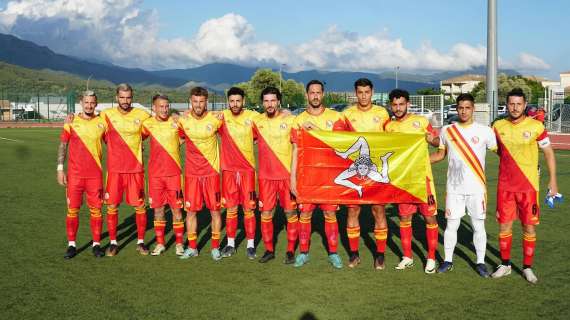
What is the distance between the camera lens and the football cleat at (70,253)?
7.49 m

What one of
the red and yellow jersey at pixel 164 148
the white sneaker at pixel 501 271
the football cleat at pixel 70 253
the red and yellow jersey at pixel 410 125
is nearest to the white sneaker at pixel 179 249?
the red and yellow jersey at pixel 164 148

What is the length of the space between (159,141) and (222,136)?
0.87 meters

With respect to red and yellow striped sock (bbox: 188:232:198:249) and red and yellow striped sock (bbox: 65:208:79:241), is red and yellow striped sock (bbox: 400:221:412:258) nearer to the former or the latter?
red and yellow striped sock (bbox: 188:232:198:249)

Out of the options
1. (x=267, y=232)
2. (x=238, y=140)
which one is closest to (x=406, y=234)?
(x=267, y=232)

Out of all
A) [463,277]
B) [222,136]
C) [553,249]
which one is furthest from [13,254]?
[553,249]

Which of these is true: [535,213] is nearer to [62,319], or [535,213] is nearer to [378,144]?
[378,144]

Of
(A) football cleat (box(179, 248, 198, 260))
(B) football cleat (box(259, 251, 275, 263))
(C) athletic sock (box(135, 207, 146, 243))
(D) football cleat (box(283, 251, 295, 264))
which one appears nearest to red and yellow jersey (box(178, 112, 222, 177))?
(C) athletic sock (box(135, 207, 146, 243))

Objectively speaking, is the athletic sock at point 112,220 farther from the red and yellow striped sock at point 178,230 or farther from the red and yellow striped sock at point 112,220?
the red and yellow striped sock at point 178,230

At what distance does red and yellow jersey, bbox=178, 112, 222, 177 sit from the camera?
735cm

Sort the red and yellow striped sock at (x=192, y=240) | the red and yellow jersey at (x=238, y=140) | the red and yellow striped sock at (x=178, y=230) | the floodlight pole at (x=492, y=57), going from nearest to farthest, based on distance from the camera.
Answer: the red and yellow jersey at (x=238, y=140) → the red and yellow striped sock at (x=192, y=240) → the red and yellow striped sock at (x=178, y=230) → the floodlight pole at (x=492, y=57)

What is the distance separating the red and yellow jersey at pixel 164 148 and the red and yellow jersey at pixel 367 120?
2400 millimetres

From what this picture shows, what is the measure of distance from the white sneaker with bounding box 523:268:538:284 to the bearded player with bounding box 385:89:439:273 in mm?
1043

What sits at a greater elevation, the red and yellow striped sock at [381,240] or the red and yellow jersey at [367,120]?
the red and yellow jersey at [367,120]

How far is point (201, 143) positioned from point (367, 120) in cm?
223
